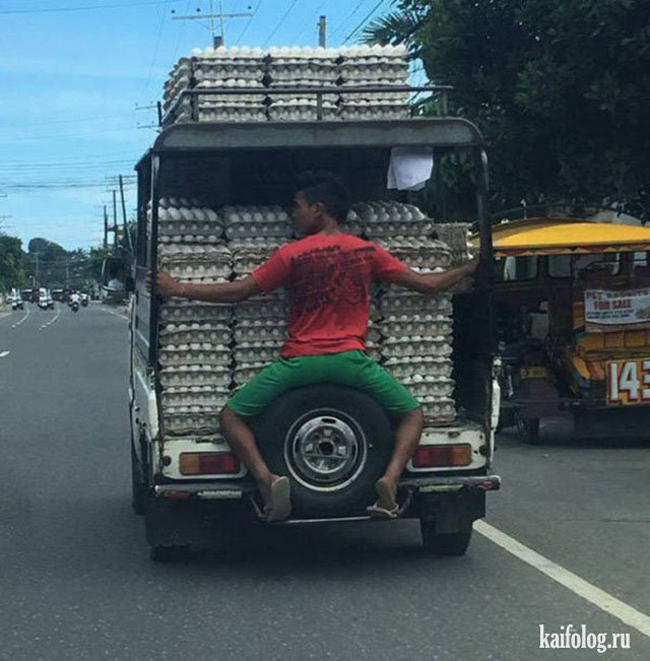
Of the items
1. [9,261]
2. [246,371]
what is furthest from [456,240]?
[9,261]

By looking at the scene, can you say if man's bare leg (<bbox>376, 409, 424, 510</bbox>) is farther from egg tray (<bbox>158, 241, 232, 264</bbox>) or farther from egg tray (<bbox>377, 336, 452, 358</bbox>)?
egg tray (<bbox>158, 241, 232, 264</bbox>)

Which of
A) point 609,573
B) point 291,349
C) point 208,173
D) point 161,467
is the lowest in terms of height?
point 609,573

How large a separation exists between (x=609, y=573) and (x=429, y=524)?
101cm

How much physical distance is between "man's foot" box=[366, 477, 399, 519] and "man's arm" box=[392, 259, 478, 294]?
104cm

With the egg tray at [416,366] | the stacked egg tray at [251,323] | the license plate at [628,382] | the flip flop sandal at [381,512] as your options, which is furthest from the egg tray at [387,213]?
the license plate at [628,382]

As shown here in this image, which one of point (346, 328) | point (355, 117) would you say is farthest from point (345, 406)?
point (355, 117)

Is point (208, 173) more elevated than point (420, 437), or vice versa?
point (208, 173)

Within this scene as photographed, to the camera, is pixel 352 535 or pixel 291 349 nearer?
pixel 291 349

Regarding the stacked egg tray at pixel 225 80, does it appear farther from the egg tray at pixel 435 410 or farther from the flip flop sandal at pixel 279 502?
the flip flop sandal at pixel 279 502

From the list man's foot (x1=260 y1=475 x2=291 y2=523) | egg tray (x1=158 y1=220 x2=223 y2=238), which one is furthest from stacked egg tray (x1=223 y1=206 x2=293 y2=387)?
man's foot (x1=260 y1=475 x2=291 y2=523)

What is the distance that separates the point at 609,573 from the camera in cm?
756

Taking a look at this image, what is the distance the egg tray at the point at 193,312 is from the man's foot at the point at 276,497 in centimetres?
94

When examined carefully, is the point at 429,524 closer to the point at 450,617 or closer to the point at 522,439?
the point at 450,617

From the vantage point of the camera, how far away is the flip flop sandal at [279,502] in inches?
279
